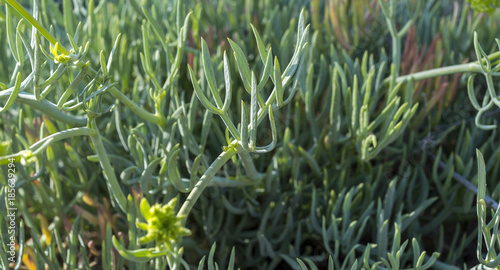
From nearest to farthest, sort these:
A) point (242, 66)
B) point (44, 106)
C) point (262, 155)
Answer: point (242, 66) < point (44, 106) < point (262, 155)

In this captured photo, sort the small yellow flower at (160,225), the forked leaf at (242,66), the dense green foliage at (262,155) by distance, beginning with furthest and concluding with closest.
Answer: the dense green foliage at (262,155), the forked leaf at (242,66), the small yellow flower at (160,225)

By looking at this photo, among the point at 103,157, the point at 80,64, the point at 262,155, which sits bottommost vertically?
the point at 262,155

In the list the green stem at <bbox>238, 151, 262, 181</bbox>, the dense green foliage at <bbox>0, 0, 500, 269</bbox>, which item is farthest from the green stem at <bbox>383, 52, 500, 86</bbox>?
the green stem at <bbox>238, 151, 262, 181</bbox>

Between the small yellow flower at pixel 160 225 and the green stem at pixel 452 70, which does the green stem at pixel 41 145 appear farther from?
the green stem at pixel 452 70

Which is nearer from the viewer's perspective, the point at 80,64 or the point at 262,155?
the point at 80,64

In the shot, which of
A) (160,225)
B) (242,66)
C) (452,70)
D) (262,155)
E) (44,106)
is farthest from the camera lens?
(262,155)

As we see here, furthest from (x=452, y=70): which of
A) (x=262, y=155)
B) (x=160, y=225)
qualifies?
(x=160, y=225)

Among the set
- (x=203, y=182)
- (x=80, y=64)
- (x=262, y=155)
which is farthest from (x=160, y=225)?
(x=262, y=155)

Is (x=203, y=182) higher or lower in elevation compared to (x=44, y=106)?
lower

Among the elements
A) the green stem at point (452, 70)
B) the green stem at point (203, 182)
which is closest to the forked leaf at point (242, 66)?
the green stem at point (203, 182)

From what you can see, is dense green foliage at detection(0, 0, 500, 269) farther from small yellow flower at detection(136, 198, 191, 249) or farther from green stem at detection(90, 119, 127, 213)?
small yellow flower at detection(136, 198, 191, 249)

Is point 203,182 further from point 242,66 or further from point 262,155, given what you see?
point 262,155
